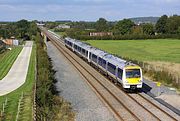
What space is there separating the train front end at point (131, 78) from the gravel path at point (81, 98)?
9.64 feet

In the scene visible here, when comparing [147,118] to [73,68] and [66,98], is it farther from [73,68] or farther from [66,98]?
[73,68]

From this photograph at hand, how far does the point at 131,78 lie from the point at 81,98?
460 cm

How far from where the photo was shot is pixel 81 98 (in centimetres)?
3184

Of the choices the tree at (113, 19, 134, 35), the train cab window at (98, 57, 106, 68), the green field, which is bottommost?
the green field

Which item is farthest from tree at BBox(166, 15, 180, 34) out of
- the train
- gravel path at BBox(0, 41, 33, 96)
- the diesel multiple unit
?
the diesel multiple unit

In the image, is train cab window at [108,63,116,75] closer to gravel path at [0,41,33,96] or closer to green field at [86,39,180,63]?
gravel path at [0,41,33,96]

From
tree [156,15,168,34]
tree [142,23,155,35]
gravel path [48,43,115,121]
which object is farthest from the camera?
tree [156,15,168,34]

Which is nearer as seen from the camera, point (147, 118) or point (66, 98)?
point (147, 118)

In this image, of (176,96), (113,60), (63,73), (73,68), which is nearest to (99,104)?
(176,96)

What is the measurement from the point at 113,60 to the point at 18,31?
5181 inches

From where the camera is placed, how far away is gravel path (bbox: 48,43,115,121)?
25781mm

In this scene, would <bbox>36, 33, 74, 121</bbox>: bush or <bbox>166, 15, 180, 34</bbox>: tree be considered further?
<bbox>166, 15, 180, 34</bbox>: tree

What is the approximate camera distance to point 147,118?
977 inches

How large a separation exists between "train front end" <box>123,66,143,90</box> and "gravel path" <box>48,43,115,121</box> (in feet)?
9.64
